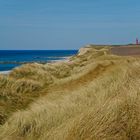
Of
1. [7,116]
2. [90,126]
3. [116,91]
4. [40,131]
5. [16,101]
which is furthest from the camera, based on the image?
[16,101]

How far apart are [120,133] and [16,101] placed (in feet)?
16.7

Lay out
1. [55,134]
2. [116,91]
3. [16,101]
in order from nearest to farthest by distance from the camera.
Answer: [55,134] < [116,91] < [16,101]

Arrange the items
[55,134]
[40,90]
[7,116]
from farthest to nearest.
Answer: [40,90] → [7,116] → [55,134]

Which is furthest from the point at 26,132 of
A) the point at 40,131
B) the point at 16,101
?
the point at 16,101

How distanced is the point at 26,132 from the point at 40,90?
611 centimetres

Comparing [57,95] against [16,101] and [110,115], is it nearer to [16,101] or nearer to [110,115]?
[16,101]

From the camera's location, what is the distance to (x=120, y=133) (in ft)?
23.9

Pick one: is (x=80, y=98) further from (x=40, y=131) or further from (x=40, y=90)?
(x=40, y=90)

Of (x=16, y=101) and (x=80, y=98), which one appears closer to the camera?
(x=80, y=98)

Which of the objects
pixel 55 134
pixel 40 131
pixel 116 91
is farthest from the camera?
pixel 116 91

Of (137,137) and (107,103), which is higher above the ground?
A: (107,103)

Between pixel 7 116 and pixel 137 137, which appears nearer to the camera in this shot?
pixel 137 137

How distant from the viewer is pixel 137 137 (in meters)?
7.33

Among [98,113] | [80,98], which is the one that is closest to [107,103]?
[98,113]
